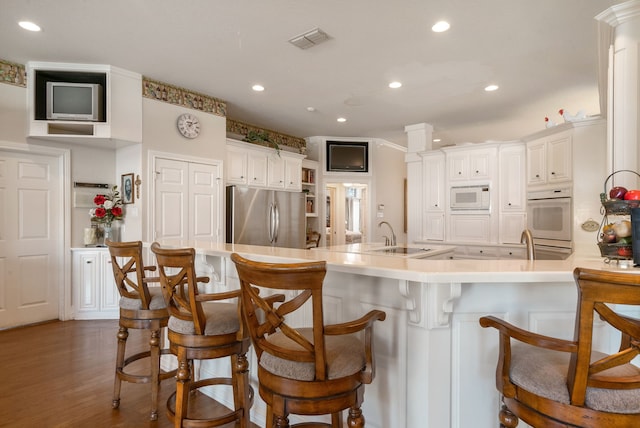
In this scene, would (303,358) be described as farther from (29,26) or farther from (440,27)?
(29,26)

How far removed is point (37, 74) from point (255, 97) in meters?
2.30

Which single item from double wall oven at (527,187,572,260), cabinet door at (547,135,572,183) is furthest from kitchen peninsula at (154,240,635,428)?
cabinet door at (547,135,572,183)

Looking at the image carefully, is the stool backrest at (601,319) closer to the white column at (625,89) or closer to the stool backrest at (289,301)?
the stool backrest at (289,301)

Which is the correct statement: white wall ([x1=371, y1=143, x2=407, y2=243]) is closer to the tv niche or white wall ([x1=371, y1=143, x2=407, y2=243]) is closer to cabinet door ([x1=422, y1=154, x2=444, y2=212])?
cabinet door ([x1=422, y1=154, x2=444, y2=212])

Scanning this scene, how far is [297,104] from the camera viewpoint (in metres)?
4.76

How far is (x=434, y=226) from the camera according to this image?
5609mm

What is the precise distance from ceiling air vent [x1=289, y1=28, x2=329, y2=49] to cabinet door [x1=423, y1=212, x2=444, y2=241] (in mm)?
3538

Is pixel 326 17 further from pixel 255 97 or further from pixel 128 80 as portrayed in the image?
pixel 128 80

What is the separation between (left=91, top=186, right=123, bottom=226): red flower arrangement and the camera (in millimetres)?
3920

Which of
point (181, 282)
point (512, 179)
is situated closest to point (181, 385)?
point (181, 282)

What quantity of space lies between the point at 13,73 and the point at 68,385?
3.22 m

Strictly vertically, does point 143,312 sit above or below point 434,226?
below

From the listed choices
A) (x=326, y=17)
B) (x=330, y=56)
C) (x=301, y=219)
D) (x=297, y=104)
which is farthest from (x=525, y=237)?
(x=301, y=219)

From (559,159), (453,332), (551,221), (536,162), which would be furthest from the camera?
(536,162)
